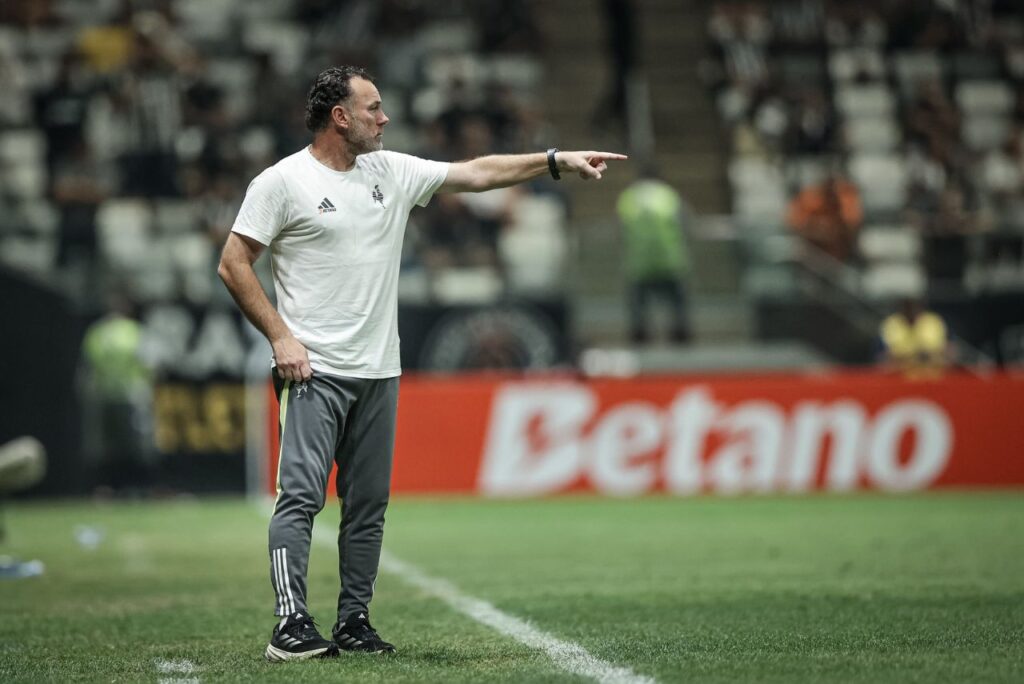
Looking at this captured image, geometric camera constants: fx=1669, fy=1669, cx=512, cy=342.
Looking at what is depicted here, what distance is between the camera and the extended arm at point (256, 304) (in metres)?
6.43

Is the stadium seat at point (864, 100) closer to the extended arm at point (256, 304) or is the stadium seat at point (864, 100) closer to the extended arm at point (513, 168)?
the extended arm at point (513, 168)

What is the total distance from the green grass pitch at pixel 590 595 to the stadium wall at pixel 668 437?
6.70 feet

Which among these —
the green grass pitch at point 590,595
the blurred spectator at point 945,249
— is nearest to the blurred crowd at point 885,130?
the blurred spectator at point 945,249

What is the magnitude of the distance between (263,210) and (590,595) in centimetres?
322

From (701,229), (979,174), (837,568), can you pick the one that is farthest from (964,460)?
(837,568)

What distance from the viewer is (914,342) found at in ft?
63.4

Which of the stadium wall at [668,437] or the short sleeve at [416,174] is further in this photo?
the stadium wall at [668,437]

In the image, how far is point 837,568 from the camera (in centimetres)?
1001

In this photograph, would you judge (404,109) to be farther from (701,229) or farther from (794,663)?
(794,663)

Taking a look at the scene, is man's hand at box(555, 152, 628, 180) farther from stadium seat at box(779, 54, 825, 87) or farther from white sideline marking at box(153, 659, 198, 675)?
stadium seat at box(779, 54, 825, 87)

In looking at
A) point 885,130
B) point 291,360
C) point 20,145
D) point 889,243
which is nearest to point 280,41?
point 20,145

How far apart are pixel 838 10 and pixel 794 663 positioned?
21.4m

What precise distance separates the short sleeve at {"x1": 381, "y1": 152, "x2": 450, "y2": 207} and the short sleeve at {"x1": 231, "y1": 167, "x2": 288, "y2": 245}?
0.54 meters

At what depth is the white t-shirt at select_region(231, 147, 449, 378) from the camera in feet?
21.2
